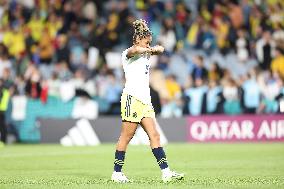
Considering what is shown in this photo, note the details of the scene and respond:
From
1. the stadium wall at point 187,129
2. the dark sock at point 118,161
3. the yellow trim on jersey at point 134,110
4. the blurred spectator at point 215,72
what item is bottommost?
the dark sock at point 118,161

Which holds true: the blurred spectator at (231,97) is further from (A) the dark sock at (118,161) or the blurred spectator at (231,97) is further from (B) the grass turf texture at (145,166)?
(A) the dark sock at (118,161)

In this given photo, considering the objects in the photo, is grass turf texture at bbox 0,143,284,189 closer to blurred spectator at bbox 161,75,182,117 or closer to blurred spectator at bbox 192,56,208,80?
blurred spectator at bbox 161,75,182,117

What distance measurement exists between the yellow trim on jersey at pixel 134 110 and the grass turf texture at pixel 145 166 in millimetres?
1006

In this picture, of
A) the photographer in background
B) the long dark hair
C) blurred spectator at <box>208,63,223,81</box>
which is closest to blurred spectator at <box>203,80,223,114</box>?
blurred spectator at <box>208,63,223,81</box>

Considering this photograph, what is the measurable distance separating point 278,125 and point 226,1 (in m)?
6.68

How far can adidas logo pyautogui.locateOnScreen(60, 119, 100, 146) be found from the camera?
25766 millimetres

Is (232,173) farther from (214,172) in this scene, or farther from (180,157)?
(180,157)

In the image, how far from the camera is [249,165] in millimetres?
16297

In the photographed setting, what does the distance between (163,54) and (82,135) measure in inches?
191

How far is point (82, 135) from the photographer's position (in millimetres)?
25891

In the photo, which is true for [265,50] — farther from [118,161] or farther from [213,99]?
[118,161]

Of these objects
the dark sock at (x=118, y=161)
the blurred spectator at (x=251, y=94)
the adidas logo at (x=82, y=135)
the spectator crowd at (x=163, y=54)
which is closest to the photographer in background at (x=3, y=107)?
the spectator crowd at (x=163, y=54)

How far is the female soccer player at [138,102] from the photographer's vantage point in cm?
1256

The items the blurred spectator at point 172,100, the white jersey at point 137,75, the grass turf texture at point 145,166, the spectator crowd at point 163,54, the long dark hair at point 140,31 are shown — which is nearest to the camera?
the grass turf texture at point 145,166
